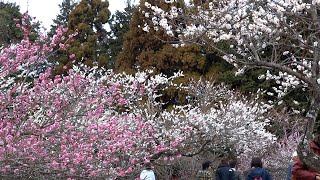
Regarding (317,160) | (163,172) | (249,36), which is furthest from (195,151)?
(317,160)

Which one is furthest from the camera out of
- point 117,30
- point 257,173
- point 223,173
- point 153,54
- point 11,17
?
point 117,30

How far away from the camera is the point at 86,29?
2106 centimetres

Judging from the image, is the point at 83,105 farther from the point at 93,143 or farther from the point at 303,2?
the point at 303,2

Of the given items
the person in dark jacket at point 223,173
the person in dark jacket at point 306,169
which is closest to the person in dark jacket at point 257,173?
the person in dark jacket at point 223,173

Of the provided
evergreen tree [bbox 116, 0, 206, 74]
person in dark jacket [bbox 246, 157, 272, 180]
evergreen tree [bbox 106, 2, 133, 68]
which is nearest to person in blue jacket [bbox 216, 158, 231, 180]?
person in dark jacket [bbox 246, 157, 272, 180]

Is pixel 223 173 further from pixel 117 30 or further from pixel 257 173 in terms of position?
pixel 117 30

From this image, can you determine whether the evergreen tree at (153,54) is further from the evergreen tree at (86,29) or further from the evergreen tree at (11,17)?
the evergreen tree at (11,17)

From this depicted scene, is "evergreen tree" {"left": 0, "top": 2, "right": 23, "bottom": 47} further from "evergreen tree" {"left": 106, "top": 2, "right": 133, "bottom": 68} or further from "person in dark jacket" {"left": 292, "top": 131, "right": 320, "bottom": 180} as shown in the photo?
"person in dark jacket" {"left": 292, "top": 131, "right": 320, "bottom": 180}

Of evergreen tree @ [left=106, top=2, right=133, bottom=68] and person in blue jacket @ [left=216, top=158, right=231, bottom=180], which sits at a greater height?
evergreen tree @ [left=106, top=2, right=133, bottom=68]

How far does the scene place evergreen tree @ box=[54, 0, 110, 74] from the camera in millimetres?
19583

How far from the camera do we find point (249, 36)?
629 cm

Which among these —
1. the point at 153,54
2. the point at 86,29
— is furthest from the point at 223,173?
the point at 86,29

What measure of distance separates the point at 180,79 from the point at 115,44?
7996 mm

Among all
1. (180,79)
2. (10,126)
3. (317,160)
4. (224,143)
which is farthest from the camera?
(180,79)
